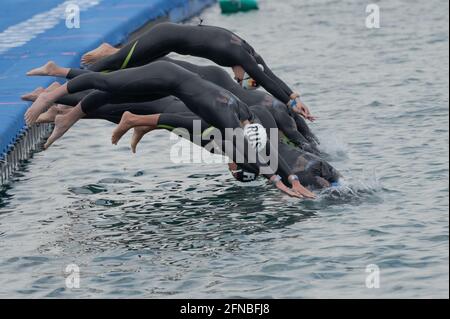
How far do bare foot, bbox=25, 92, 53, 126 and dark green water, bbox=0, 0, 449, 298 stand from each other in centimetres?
127

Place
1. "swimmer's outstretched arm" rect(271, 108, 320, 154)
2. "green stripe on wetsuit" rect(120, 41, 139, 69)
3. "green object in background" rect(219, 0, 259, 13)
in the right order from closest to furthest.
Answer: "green stripe on wetsuit" rect(120, 41, 139, 69) < "swimmer's outstretched arm" rect(271, 108, 320, 154) < "green object in background" rect(219, 0, 259, 13)

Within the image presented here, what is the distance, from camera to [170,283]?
41.6 ft

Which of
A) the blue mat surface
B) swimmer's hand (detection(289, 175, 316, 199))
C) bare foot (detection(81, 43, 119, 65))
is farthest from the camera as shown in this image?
the blue mat surface

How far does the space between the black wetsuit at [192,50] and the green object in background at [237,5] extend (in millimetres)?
18066

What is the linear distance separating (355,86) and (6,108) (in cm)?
816

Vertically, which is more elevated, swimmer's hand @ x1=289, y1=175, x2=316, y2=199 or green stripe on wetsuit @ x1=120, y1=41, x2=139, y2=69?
green stripe on wetsuit @ x1=120, y1=41, x2=139, y2=69

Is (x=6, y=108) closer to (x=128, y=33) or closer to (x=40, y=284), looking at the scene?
(x=40, y=284)

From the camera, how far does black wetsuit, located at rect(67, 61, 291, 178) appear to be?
14.5m

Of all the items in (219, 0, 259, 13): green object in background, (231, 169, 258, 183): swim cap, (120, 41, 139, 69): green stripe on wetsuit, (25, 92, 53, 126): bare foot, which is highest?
(219, 0, 259, 13): green object in background

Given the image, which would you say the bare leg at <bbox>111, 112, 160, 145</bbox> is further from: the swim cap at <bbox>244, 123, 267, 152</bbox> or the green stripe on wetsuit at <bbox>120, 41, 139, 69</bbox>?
the swim cap at <bbox>244, 123, 267, 152</bbox>

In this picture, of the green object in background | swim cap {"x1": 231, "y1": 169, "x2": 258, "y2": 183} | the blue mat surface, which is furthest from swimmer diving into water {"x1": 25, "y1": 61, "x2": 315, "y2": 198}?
the green object in background

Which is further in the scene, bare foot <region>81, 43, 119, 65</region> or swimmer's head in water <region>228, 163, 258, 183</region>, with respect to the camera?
bare foot <region>81, 43, 119, 65</region>
